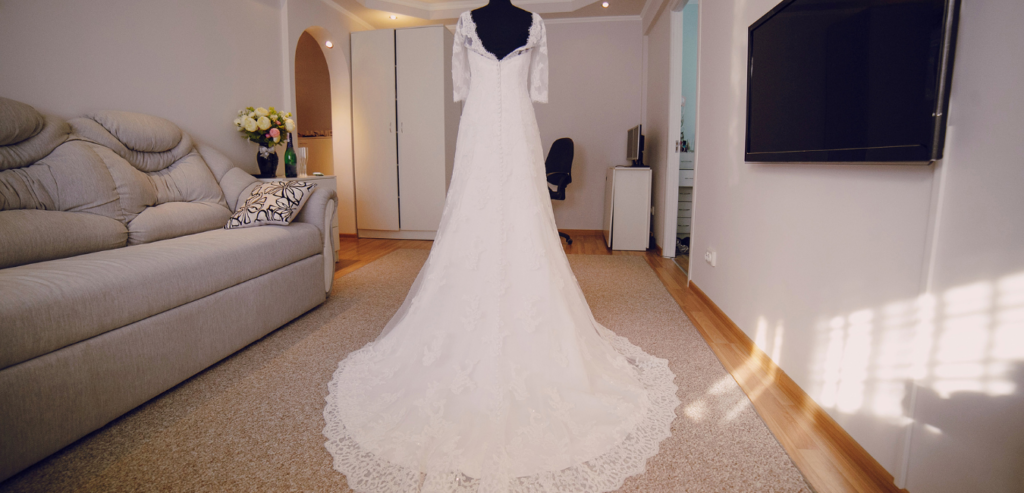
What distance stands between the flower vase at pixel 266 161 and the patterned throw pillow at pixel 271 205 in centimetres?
78

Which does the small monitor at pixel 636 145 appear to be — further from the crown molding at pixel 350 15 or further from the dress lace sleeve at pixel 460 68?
the crown molding at pixel 350 15

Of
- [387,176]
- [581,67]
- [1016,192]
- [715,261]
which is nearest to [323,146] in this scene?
[387,176]

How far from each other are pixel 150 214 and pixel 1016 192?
2.96 m

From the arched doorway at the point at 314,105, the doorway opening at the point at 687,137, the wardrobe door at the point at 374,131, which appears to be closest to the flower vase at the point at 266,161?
the wardrobe door at the point at 374,131

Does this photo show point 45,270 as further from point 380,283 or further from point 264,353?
point 380,283

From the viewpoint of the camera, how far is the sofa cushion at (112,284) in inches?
46.8

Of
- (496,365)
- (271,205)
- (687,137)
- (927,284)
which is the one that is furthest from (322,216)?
(687,137)

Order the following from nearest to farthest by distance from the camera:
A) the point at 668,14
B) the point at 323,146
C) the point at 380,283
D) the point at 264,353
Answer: the point at 264,353 → the point at 380,283 → the point at 668,14 → the point at 323,146

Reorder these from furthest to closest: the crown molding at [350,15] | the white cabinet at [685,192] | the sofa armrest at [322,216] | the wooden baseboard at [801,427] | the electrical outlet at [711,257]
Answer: the crown molding at [350,15] < the white cabinet at [685,192] < the sofa armrest at [322,216] < the electrical outlet at [711,257] < the wooden baseboard at [801,427]

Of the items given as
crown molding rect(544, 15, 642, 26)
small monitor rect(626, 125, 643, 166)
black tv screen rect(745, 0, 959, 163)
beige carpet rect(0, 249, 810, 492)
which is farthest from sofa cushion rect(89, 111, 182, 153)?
crown molding rect(544, 15, 642, 26)

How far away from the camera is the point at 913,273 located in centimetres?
106

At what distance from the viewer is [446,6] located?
517 cm

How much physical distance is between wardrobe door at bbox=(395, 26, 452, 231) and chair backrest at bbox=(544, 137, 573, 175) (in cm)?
123

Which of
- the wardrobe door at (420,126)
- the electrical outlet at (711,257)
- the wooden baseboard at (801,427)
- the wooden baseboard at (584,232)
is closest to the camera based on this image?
the wooden baseboard at (801,427)
